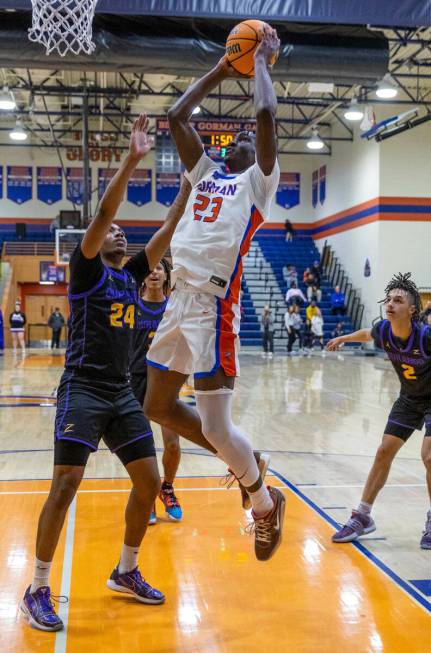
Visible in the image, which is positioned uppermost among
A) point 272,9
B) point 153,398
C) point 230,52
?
point 272,9

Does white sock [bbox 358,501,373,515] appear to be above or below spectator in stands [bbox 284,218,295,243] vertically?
below

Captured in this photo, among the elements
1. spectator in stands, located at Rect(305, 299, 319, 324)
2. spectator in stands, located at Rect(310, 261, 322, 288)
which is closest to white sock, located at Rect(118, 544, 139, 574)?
spectator in stands, located at Rect(305, 299, 319, 324)

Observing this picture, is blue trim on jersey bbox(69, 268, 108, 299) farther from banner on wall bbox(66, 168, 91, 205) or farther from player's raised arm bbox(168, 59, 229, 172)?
banner on wall bbox(66, 168, 91, 205)

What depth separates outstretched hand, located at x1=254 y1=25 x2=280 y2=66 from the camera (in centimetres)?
333

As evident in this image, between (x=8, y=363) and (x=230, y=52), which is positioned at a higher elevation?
(x=230, y=52)

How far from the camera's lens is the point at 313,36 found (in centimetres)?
1177

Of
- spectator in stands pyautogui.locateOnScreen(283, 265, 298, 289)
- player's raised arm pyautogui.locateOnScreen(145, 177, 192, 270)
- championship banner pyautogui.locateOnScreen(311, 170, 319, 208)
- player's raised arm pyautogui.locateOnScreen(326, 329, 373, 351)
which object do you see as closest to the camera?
player's raised arm pyautogui.locateOnScreen(145, 177, 192, 270)

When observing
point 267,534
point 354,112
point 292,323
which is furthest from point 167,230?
point 292,323

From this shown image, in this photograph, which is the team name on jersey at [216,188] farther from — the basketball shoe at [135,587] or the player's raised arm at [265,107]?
the basketball shoe at [135,587]

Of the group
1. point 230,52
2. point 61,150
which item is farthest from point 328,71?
point 61,150

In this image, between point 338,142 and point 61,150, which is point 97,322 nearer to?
point 338,142

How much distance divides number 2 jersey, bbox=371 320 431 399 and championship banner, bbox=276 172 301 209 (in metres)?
28.8

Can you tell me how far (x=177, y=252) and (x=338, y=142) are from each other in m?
27.3

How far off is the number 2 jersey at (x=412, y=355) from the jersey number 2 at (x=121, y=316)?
5.79ft
